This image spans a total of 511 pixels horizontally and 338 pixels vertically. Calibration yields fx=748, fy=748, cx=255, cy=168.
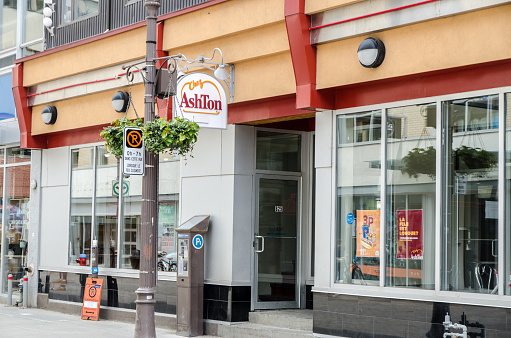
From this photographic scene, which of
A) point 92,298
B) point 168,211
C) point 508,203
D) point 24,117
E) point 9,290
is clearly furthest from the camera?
point 9,290

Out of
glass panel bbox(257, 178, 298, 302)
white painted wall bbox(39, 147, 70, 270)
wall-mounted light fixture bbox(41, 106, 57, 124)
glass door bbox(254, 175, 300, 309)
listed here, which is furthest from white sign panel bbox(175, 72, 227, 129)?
white painted wall bbox(39, 147, 70, 270)

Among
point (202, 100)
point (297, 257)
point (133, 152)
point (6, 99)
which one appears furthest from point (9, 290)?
point (133, 152)

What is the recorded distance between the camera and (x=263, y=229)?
1312 centimetres

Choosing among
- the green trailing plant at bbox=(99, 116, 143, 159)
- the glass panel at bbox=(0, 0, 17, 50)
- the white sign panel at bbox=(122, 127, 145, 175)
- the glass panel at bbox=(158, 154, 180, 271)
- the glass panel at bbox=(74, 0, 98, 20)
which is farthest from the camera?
the glass panel at bbox=(0, 0, 17, 50)

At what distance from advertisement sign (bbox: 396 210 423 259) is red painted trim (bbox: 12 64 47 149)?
9.94 m

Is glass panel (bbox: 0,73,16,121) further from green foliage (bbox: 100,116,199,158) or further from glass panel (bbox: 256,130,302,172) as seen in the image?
green foliage (bbox: 100,116,199,158)

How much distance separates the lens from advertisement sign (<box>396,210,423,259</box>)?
9969mm

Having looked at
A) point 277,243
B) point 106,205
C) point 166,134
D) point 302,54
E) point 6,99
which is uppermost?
point 6,99

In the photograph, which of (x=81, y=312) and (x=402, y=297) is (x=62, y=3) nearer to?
(x=81, y=312)

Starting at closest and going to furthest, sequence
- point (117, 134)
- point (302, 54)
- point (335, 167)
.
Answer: point (117, 134) < point (302, 54) < point (335, 167)

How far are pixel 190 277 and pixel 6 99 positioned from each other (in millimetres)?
8579

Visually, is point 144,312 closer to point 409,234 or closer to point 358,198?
point 358,198

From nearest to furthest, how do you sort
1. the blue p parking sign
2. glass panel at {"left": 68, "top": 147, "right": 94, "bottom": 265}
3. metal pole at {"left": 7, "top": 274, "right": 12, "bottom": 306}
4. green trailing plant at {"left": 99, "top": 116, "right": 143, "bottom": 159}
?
green trailing plant at {"left": 99, "top": 116, "right": 143, "bottom": 159}
the blue p parking sign
glass panel at {"left": 68, "top": 147, "right": 94, "bottom": 265}
metal pole at {"left": 7, "top": 274, "right": 12, "bottom": 306}

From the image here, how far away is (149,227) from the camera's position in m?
10.2
